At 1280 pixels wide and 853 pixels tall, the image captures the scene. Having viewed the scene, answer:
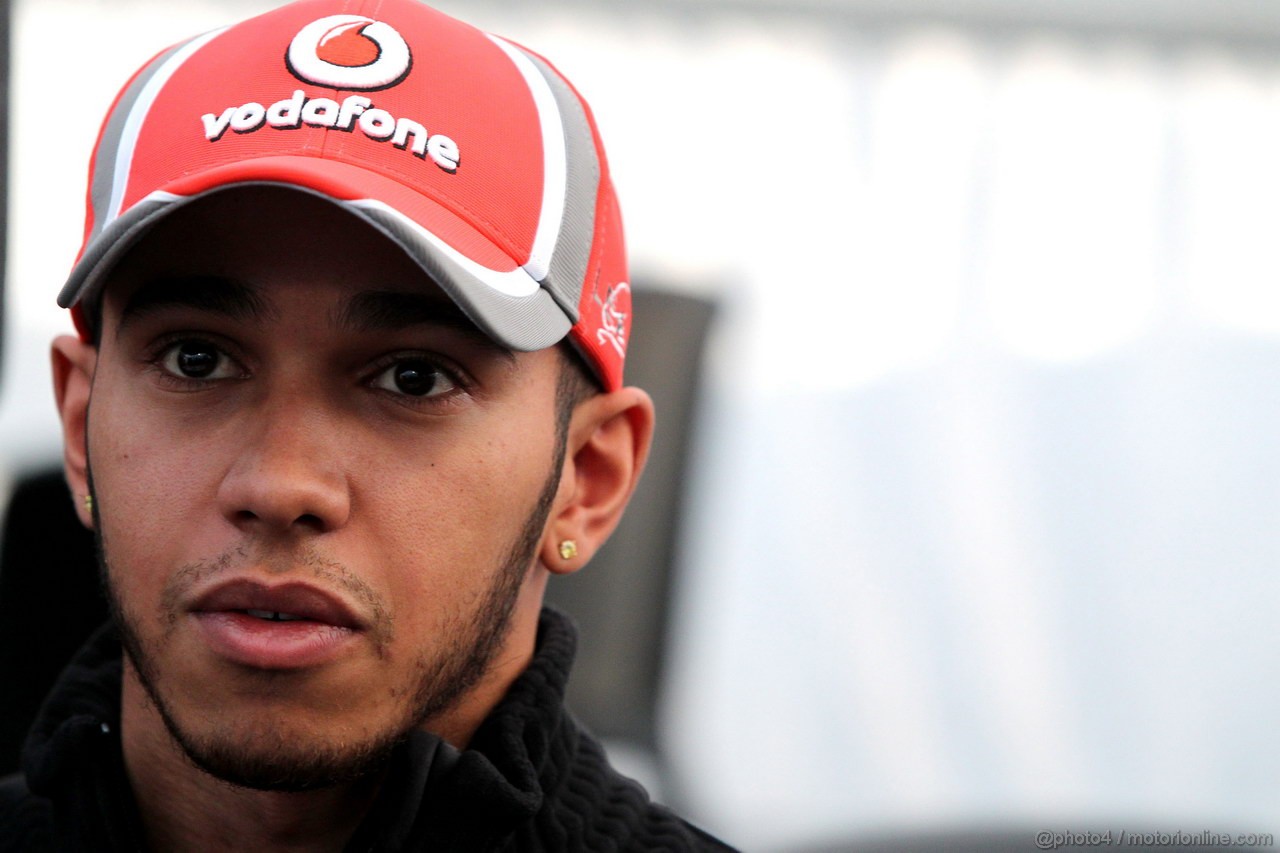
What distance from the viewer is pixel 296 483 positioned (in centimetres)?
92

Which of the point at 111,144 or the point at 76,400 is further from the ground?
the point at 111,144

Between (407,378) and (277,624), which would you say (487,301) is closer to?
(407,378)

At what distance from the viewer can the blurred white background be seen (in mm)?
2062

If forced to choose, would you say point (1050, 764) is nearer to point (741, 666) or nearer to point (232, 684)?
point (741, 666)

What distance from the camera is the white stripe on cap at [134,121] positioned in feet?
Result: 3.39

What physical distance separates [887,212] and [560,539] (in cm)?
115

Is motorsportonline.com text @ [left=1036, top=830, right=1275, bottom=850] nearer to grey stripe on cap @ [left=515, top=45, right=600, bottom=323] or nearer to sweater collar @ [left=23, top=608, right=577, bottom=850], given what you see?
sweater collar @ [left=23, top=608, right=577, bottom=850]

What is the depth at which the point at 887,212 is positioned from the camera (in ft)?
6.89

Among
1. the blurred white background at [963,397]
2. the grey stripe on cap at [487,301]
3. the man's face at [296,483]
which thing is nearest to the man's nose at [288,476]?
the man's face at [296,483]

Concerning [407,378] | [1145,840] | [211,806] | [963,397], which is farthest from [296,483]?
[1145,840]

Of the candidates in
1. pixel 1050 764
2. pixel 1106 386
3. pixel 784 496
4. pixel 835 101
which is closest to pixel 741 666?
pixel 784 496

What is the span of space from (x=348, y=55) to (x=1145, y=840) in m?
1.70

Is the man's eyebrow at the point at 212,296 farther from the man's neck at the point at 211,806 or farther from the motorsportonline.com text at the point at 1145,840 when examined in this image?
the motorsportonline.com text at the point at 1145,840

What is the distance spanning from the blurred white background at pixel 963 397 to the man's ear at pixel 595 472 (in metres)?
0.86
